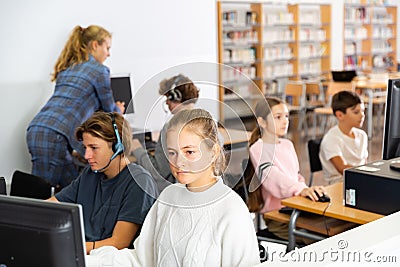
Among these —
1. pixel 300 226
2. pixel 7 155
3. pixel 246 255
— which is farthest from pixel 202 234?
pixel 7 155

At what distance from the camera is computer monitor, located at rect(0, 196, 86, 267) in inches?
43.8

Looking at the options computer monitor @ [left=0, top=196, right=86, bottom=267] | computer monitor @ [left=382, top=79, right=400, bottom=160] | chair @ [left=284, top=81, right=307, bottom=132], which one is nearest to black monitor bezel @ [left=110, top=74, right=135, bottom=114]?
computer monitor @ [left=382, top=79, right=400, bottom=160]

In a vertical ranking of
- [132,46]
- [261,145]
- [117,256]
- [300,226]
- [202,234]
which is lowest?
[300,226]

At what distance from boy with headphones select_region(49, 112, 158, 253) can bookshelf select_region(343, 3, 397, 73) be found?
906 centimetres

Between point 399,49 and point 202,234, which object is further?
point 399,49

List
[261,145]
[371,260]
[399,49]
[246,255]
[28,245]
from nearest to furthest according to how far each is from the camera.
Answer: [28,245], [371,260], [246,255], [261,145], [399,49]

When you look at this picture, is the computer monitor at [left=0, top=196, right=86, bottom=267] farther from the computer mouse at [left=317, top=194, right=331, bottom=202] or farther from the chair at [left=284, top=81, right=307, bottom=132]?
the chair at [left=284, top=81, right=307, bottom=132]

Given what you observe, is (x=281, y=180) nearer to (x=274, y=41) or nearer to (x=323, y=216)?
(x=323, y=216)

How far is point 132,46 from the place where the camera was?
196 inches

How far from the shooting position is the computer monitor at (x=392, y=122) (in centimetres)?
240

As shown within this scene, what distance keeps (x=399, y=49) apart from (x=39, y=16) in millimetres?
9276

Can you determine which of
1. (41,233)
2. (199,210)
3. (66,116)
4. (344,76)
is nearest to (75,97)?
(66,116)

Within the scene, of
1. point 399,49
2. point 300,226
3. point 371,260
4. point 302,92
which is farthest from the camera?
point 399,49

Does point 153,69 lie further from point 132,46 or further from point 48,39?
point 48,39
